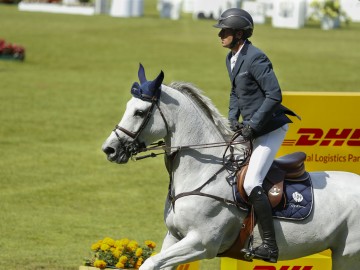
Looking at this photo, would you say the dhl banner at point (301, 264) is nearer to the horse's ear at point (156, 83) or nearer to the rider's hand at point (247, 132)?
the rider's hand at point (247, 132)

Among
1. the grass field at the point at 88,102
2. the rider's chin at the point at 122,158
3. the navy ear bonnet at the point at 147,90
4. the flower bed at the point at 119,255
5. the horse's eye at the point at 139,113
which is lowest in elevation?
the grass field at the point at 88,102

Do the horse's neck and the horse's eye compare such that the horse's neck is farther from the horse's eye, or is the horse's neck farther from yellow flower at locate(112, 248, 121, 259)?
yellow flower at locate(112, 248, 121, 259)

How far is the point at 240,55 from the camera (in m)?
9.40

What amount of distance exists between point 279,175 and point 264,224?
0.56 meters

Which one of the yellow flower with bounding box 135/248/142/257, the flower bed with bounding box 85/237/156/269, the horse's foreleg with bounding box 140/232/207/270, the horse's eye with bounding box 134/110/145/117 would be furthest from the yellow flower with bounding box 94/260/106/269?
the horse's eye with bounding box 134/110/145/117

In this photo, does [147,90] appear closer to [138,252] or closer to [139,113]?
[139,113]

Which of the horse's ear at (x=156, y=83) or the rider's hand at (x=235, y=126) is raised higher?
the horse's ear at (x=156, y=83)

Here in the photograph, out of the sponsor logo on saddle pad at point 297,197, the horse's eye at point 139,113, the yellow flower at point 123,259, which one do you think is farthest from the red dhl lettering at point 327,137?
the horse's eye at point 139,113

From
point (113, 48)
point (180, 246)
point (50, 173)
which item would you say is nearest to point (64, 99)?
point (50, 173)

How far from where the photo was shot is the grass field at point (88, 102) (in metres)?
14.8

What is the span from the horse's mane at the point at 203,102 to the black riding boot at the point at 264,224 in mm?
736

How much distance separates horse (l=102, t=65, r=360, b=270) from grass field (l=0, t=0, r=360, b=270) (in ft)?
11.7

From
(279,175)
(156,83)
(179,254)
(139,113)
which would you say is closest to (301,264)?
(279,175)

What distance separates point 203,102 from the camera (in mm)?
9484
